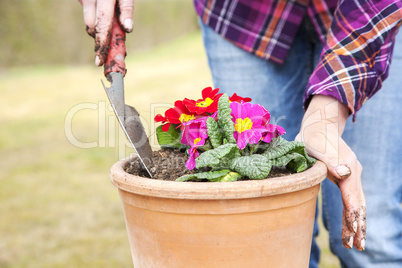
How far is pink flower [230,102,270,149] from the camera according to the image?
1.02 metres

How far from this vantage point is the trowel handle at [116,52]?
1.11 meters

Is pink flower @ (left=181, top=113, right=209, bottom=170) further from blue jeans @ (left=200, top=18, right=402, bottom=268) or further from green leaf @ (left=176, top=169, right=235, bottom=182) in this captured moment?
blue jeans @ (left=200, top=18, right=402, bottom=268)

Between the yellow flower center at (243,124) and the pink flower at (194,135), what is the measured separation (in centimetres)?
7

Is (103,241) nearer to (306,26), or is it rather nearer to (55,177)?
(55,177)

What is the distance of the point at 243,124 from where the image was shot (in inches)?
41.1

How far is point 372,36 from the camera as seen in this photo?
1119 millimetres

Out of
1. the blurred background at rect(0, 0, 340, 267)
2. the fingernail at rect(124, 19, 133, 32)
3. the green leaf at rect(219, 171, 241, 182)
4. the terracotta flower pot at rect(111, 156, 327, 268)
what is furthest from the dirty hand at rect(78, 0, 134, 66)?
the green leaf at rect(219, 171, 241, 182)

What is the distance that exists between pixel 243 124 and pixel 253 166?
13 cm

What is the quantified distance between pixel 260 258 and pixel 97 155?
3.31 metres

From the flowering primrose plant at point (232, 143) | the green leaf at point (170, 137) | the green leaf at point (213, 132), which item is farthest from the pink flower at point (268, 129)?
the green leaf at point (170, 137)

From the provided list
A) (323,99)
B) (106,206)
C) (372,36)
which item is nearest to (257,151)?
(323,99)

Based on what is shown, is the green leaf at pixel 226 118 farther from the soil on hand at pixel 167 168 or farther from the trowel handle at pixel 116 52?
the trowel handle at pixel 116 52

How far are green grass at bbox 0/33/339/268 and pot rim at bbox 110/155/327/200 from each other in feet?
0.79

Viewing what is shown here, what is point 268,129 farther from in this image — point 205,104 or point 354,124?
point 354,124
